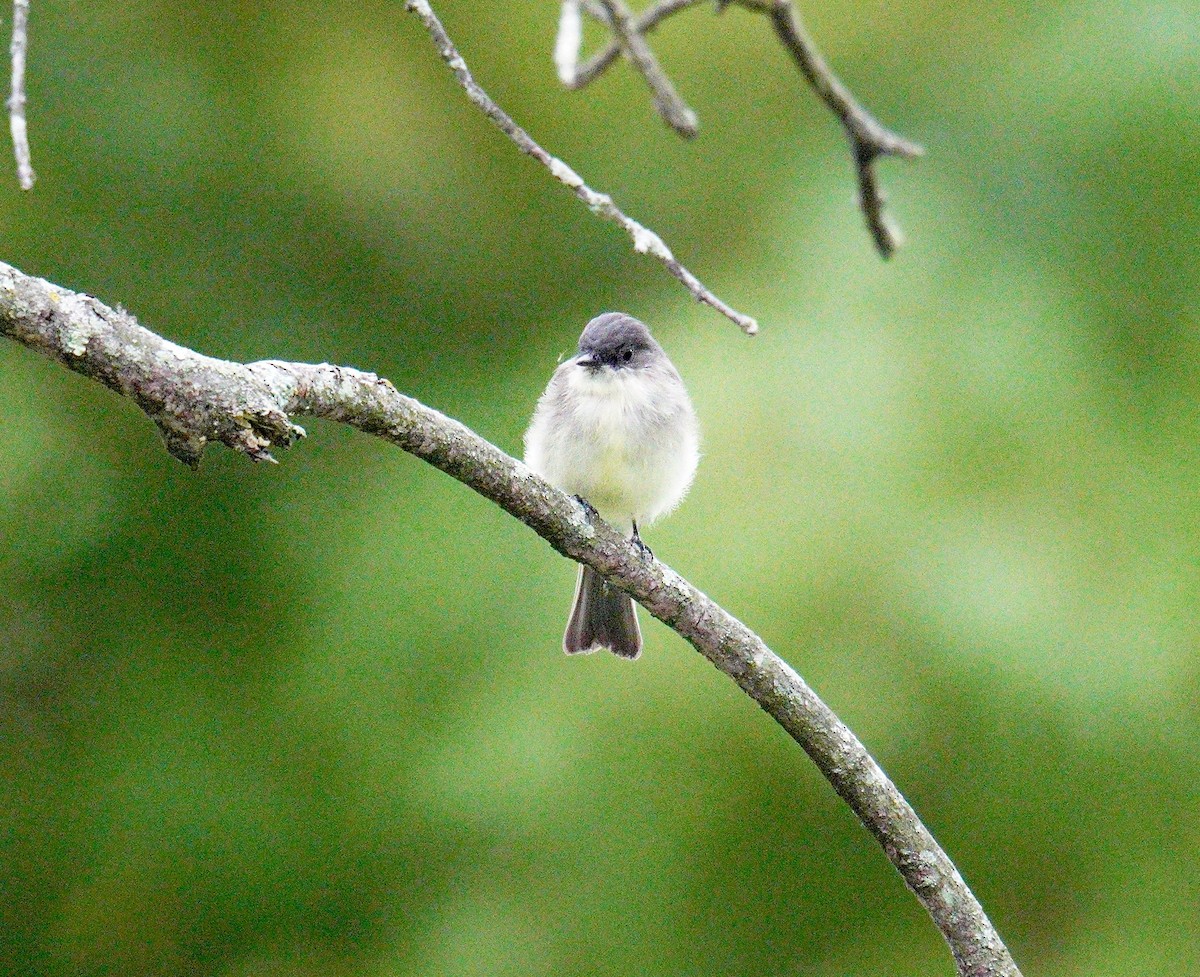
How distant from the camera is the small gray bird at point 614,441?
366cm

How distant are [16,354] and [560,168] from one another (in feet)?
10.8

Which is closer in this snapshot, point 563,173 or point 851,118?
point 563,173

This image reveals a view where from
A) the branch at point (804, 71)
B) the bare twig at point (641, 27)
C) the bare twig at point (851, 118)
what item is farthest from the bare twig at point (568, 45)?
the bare twig at point (851, 118)

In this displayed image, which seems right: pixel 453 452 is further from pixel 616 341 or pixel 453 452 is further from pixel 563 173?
→ pixel 616 341

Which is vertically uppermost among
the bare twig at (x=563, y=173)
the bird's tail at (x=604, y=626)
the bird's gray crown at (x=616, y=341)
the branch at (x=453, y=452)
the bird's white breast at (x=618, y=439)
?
the bird's gray crown at (x=616, y=341)

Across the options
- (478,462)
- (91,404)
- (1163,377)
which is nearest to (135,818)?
(91,404)

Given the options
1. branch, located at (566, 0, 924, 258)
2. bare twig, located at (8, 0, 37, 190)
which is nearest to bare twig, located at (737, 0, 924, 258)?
branch, located at (566, 0, 924, 258)

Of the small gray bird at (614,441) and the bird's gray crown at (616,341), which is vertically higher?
the bird's gray crown at (616,341)

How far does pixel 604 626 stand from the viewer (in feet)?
12.6

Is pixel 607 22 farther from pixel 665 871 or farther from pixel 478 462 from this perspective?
pixel 665 871

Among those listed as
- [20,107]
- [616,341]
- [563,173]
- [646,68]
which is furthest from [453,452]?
[616,341]

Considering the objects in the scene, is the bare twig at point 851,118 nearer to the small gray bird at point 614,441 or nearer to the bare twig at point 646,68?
the bare twig at point 646,68

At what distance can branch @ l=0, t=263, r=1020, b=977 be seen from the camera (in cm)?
159

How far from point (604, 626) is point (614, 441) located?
22.0 inches
